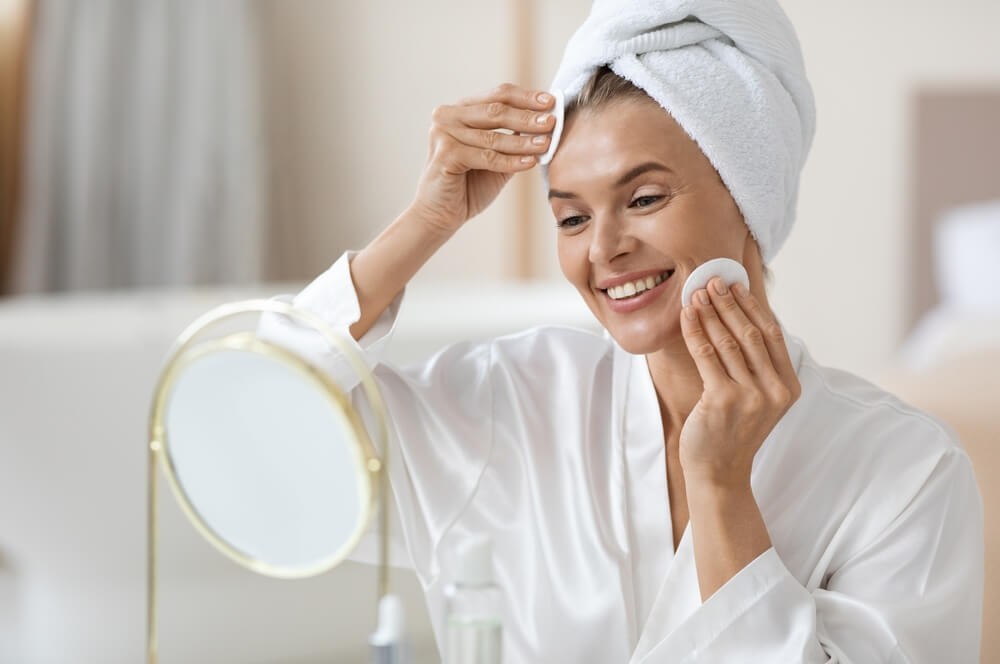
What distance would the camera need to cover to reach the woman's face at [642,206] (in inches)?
42.4

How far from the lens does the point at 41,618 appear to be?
6.55ft

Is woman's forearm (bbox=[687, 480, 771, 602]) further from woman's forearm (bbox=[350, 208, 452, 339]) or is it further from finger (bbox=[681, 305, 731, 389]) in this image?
woman's forearm (bbox=[350, 208, 452, 339])

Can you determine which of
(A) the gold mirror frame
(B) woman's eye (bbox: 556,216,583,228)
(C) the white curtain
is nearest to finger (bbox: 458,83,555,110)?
(B) woman's eye (bbox: 556,216,583,228)

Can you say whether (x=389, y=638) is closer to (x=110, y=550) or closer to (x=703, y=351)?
(x=703, y=351)

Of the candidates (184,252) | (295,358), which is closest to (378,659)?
(295,358)

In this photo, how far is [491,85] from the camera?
14.1 ft

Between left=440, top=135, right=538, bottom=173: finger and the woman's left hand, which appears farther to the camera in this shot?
left=440, top=135, right=538, bottom=173: finger

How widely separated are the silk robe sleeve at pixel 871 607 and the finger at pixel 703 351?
0.53 feet

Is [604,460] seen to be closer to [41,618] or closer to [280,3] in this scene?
[41,618]

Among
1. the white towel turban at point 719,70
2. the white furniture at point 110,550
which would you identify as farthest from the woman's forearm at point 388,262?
the white furniture at point 110,550

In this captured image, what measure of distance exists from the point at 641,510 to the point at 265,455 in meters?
0.44

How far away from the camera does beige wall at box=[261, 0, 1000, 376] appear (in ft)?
13.7

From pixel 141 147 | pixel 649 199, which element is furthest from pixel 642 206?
pixel 141 147

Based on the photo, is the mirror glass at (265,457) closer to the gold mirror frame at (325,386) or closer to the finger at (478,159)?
the gold mirror frame at (325,386)
